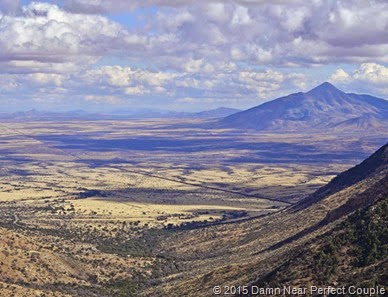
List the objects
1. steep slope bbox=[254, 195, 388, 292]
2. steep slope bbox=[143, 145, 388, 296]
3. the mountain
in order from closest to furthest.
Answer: the mountain, steep slope bbox=[254, 195, 388, 292], steep slope bbox=[143, 145, 388, 296]

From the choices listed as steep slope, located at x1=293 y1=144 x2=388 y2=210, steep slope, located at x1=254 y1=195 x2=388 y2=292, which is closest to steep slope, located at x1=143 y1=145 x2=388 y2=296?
steep slope, located at x1=293 y1=144 x2=388 y2=210

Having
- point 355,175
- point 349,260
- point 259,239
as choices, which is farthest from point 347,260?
point 355,175

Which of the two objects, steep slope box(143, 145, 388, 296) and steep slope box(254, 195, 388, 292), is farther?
steep slope box(143, 145, 388, 296)

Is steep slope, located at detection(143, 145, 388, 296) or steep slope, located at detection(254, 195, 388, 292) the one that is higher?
steep slope, located at detection(254, 195, 388, 292)

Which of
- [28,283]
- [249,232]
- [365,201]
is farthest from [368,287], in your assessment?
[249,232]

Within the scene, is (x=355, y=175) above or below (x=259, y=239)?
above

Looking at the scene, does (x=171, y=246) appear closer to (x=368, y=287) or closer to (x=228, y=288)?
(x=228, y=288)

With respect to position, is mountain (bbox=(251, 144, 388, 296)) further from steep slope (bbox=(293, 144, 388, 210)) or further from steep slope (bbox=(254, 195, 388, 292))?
steep slope (bbox=(293, 144, 388, 210))

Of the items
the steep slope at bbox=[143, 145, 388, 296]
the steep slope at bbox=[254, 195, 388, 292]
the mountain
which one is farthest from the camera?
the steep slope at bbox=[143, 145, 388, 296]

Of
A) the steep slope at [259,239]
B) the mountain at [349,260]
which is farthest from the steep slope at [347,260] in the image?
the steep slope at [259,239]

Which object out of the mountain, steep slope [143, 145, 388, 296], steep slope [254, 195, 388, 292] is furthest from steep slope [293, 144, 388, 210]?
steep slope [254, 195, 388, 292]

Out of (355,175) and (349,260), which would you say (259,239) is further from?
(349,260)
